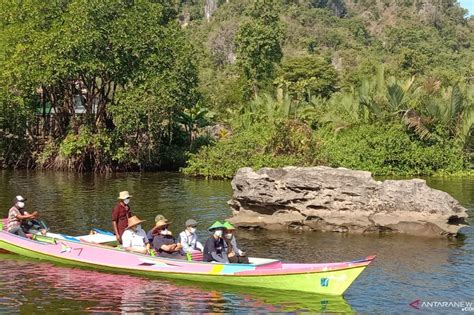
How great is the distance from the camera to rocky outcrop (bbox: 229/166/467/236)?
68.3 feet

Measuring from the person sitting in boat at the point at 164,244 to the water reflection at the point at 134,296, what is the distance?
0.68 metres

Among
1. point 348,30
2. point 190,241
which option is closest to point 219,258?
point 190,241

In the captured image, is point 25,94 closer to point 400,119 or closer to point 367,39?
point 400,119

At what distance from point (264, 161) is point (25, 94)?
576 inches

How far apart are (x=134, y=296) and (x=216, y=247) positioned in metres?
2.27

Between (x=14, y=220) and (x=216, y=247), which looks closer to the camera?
(x=216, y=247)

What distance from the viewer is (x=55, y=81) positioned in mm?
37438

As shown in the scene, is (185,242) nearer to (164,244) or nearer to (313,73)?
(164,244)

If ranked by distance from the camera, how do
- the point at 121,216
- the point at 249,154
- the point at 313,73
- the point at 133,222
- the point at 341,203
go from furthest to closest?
the point at 313,73, the point at 249,154, the point at 341,203, the point at 121,216, the point at 133,222

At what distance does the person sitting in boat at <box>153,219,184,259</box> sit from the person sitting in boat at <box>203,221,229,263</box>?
2.68ft

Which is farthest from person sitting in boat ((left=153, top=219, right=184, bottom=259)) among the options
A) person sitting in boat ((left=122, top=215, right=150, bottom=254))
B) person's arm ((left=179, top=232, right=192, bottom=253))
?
person sitting in boat ((left=122, top=215, right=150, bottom=254))

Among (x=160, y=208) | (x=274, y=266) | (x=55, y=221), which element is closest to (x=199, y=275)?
(x=274, y=266)

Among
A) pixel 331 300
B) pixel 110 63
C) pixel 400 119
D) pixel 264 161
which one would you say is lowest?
pixel 331 300

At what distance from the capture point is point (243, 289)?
1507cm
